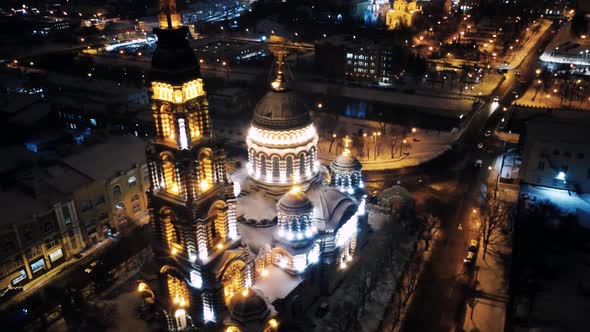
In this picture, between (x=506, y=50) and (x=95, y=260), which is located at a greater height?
(x=506, y=50)

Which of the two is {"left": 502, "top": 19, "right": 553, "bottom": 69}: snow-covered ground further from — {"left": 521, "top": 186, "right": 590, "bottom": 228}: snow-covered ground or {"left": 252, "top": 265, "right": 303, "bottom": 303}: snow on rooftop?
{"left": 252, "top": 265, "right": 303, "bottom": 303}: snow on rooftop

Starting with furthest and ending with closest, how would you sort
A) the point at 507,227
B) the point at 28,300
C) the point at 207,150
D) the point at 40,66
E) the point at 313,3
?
1. the point at 313,3
2. the point at 40,66
3. the point at 507,227
4. the point at 28,300
5. the point at 207,150

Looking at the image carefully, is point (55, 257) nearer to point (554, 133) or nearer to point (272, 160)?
point (272, 160)

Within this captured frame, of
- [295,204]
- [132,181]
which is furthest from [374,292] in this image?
[132,181]

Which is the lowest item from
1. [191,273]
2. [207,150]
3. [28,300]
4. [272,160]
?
[28,300]

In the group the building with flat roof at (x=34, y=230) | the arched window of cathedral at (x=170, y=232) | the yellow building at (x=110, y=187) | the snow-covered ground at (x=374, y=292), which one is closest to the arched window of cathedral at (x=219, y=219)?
the arched window of cathedral at (x=170, y=232)

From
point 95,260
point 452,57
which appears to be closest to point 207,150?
point 95,260

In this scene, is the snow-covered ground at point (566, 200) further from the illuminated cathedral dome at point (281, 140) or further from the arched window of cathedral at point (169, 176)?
the arched window of cathedral at point (169, 176)

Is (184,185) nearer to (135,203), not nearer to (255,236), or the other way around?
(255,236)
